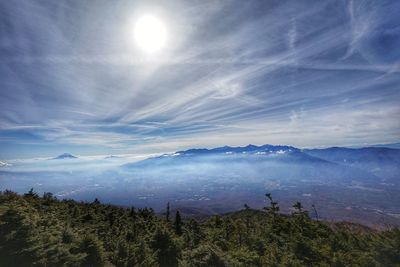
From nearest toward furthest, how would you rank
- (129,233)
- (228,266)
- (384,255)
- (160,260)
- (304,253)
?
(228,266) < (384,255) < (304,253) < (160,260) < (129,233)

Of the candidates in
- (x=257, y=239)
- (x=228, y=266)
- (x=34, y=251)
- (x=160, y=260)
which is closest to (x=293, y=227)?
(x=257, y=239)

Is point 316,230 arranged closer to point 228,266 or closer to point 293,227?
point 293,227

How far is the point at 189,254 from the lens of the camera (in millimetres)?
23453

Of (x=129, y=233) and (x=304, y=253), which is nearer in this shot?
(x=304, y=253)

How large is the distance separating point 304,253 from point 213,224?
57116 millimetres

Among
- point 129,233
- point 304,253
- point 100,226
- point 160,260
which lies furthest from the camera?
point 100,226

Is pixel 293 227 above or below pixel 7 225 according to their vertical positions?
below

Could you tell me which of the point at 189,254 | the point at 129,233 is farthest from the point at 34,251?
the point at 129,233

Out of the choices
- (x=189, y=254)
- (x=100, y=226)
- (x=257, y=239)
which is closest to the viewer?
(x=189, y=254)

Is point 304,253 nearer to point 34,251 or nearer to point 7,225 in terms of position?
point 34,251

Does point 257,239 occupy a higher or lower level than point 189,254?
lower

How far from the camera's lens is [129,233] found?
199 feet

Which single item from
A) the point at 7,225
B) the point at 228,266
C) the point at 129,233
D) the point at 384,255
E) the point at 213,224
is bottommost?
the point at 213,224

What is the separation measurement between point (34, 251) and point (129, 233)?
38.3 metres
